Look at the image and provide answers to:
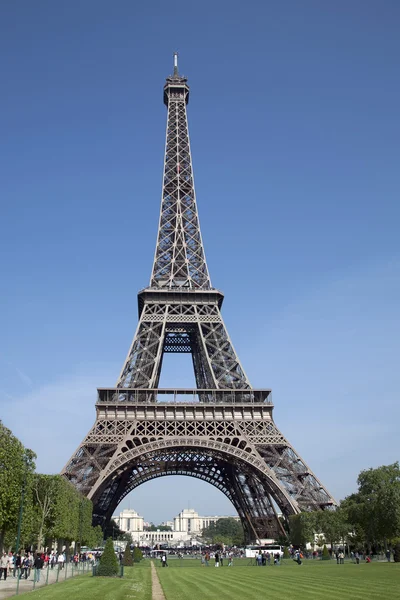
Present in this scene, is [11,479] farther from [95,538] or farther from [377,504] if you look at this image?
[95,538]

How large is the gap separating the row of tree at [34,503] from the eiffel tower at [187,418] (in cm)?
423

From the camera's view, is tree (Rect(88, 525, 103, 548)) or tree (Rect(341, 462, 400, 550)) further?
tree (Rect(88, 525, 103, 548))

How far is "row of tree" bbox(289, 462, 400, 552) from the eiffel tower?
7.30 feet

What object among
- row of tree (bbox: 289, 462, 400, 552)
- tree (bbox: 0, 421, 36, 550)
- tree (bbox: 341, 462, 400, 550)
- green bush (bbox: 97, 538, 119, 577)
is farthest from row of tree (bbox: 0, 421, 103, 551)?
tree (bbox: 341, 462, 400, 550)

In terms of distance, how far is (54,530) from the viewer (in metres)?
47.6

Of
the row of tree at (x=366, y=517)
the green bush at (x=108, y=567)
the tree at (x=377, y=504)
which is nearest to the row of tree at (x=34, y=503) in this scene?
the green bush at (x=108, y=567)

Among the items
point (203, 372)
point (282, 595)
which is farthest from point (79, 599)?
point (203, 372)

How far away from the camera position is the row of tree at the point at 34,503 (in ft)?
111

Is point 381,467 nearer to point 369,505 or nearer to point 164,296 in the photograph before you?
point 369,505

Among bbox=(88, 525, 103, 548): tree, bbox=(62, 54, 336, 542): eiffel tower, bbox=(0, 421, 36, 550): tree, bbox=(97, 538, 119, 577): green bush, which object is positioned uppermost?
bbox=(62, 54, 336, 542): eiffel tower

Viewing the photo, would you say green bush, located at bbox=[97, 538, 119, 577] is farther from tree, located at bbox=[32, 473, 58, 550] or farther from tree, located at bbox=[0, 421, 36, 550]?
tree, located at bbox=[32, 473, 58, 550]

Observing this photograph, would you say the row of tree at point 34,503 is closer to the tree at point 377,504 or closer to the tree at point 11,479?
the tree at point 11,479

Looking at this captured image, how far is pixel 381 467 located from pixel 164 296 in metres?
33.7

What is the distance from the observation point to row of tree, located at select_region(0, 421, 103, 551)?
3378cm
